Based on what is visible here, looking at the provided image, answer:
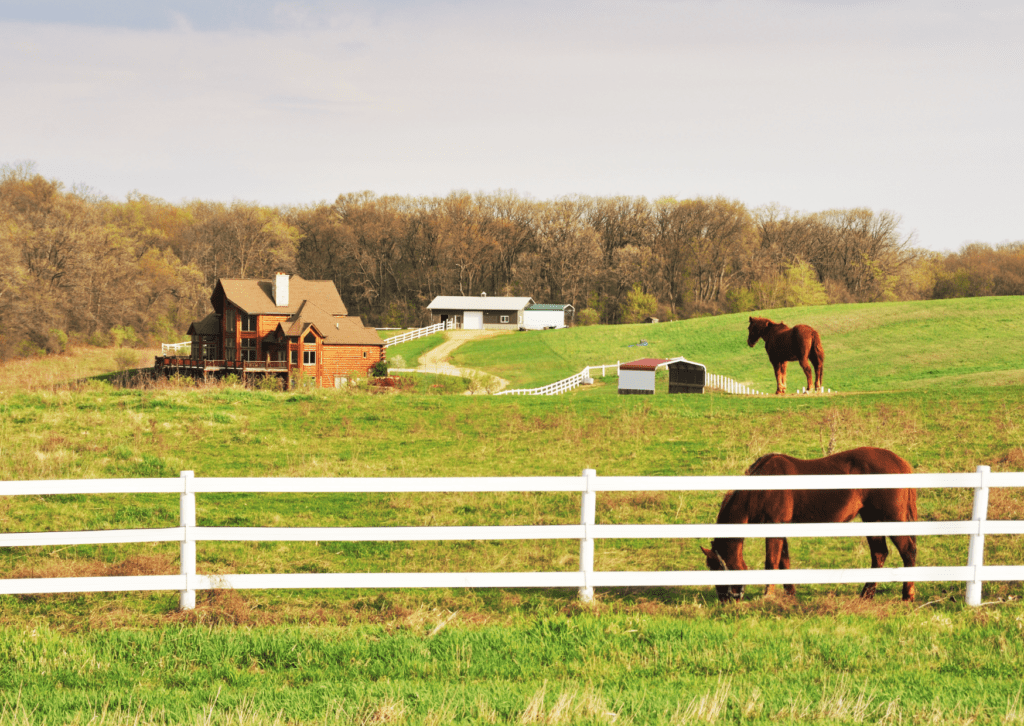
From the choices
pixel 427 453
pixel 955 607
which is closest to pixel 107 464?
pixel 427 453

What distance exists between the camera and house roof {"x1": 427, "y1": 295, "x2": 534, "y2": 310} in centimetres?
9456

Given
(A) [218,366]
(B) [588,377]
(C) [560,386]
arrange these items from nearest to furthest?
(C) [560,386] < (B) [588,377] < (A) [218,366]

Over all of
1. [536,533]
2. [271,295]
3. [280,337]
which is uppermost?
[271,295]

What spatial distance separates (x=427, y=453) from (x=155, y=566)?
9.70 m

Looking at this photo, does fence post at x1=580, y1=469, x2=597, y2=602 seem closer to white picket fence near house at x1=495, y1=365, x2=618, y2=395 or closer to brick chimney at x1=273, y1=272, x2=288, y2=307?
white picket fence near house at x1=495, y1=365, x2=618, y2=395

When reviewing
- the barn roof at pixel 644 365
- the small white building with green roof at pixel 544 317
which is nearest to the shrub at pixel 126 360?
the barn roof at pixel 644 365

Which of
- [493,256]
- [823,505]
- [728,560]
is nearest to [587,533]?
[728,560]

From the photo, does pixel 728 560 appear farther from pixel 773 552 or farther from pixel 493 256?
pixel 493 256

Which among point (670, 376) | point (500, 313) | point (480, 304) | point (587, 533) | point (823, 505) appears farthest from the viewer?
point (480, 304)

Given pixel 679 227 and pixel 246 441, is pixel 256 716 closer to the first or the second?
pixel 246 441

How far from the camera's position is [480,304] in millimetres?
95125

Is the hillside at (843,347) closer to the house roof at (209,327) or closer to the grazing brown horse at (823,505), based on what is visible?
the house roof at (209,327)

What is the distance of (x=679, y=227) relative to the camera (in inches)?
4341

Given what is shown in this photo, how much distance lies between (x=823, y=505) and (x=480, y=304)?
87.8 meters
